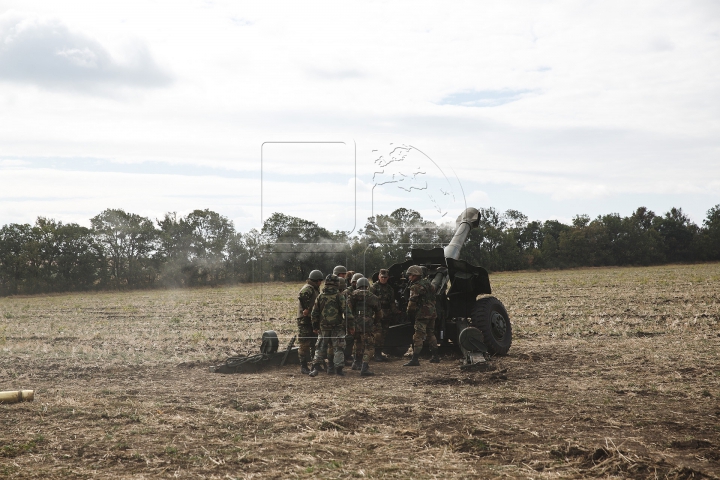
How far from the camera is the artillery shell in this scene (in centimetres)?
848

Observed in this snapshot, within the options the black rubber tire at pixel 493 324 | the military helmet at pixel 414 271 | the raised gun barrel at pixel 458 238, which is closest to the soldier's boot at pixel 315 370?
the military helmet at pixel 414 271

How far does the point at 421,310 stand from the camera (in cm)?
1180

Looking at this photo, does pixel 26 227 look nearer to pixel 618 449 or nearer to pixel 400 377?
pixel 400 377

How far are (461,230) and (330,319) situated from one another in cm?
394

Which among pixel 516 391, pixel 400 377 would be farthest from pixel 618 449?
pixel 400 377

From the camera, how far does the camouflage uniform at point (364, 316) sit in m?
11.2

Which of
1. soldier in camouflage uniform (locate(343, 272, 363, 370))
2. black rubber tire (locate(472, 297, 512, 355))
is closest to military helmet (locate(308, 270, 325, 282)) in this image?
soldier in camouflage uniform (locate(343, 272, 363, 370))

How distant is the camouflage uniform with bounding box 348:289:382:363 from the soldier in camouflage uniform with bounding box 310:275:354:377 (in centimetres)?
30

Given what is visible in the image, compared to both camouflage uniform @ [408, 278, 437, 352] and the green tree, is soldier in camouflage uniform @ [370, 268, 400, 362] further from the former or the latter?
the green tree

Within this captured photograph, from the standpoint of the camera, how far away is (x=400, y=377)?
10438 mm

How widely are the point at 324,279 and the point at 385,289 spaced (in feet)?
5.15

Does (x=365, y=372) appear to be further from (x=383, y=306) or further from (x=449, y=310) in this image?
(x=449, y=310)

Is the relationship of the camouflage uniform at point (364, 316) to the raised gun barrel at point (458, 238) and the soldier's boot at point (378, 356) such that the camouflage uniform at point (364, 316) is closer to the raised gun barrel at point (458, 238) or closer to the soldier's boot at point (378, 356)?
the soldier's boot at point (378, 356)

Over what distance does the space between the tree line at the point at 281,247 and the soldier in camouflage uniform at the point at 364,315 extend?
4.88 feet
